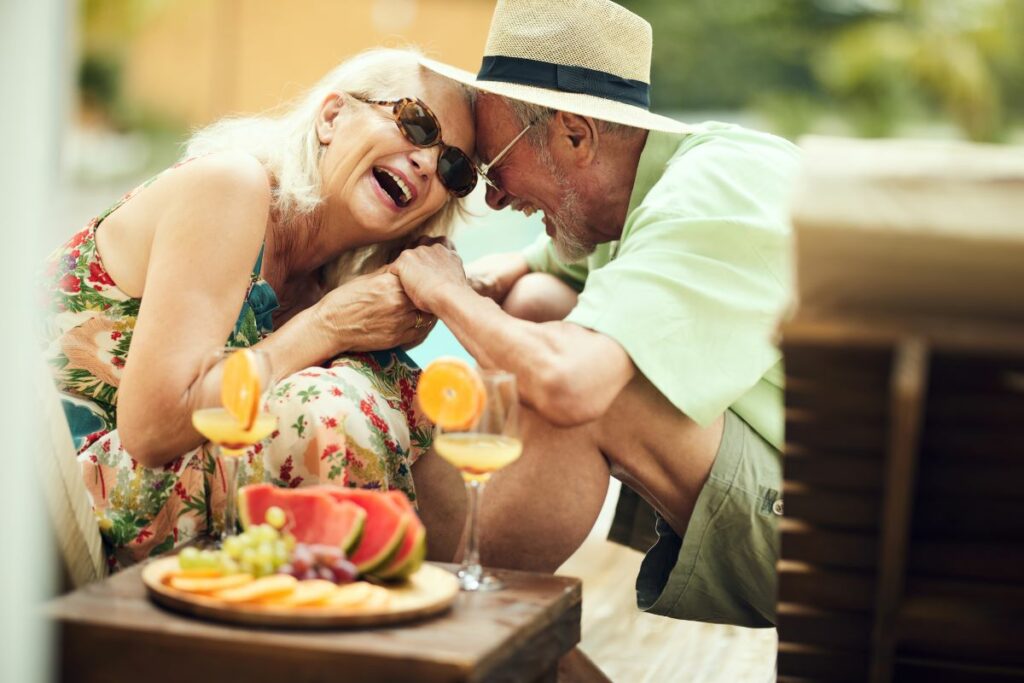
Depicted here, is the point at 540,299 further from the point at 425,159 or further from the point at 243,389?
the point at 243,389

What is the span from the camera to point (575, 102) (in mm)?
2836

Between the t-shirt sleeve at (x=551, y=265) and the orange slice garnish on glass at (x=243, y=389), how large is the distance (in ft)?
4.90

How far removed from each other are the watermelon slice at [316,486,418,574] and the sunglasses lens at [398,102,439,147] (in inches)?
40.6

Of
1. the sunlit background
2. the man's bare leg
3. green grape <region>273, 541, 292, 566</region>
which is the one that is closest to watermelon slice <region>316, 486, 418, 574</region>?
green grape <region>273, 541, 292, 566</region>

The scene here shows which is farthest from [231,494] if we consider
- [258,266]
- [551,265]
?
[551,265]

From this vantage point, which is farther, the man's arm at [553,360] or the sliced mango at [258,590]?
the man's arm at [553,360]

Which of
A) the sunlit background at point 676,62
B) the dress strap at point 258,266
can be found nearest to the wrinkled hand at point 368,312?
the dress strap at point 258,266

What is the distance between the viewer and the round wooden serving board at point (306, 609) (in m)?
1.74

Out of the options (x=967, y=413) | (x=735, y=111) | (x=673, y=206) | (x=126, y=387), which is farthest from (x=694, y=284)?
(x=735, y=111)

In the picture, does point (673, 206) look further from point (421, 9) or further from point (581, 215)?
point (421, 9)

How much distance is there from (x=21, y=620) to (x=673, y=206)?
69.0 inches

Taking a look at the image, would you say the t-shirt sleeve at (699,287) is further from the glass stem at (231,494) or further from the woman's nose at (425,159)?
the glass stem at (231,494)

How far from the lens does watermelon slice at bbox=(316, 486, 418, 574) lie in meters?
1.88

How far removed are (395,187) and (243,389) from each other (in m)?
0.88
